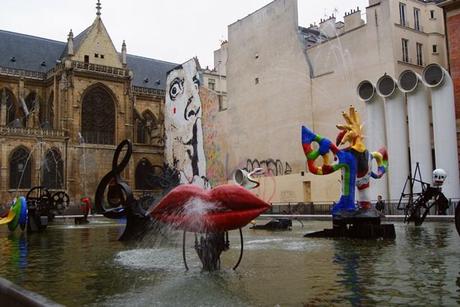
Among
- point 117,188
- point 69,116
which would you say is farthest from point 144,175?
point 117,188

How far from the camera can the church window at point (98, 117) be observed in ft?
198

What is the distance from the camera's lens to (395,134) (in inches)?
1255

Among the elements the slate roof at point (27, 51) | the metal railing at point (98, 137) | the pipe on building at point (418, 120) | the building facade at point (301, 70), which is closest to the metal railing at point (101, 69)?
the slate roof at point (27, 51)

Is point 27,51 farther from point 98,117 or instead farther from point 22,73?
point 98,117

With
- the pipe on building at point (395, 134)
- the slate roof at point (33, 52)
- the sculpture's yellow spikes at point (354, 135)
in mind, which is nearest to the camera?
the sculpture's yellow spikes at point (354, 135)

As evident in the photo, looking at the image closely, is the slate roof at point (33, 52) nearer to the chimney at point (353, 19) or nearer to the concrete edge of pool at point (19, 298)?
the chimney at point (353, 19)

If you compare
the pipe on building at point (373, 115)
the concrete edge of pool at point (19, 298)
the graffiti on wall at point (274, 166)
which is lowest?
the concrete edge of pool at point (19, 298)

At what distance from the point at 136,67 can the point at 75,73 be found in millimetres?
15686

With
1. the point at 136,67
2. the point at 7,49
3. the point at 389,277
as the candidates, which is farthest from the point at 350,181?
the point at 136,67

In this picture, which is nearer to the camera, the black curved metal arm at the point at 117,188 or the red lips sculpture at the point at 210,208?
the red lips sculpture at the point at 210,208

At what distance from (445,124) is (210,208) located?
2562 centimetres

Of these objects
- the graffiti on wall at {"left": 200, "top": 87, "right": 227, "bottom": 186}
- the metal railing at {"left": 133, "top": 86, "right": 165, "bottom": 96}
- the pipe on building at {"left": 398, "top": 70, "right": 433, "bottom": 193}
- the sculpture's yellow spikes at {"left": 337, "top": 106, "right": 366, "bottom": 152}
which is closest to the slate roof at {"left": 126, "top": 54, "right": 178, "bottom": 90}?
the metal railing at {"left": 133, "top": 86, "right": 165, "bottom": 96}

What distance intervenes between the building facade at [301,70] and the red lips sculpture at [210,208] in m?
26.3

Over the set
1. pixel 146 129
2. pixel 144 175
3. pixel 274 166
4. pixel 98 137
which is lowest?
pixel 274 166
